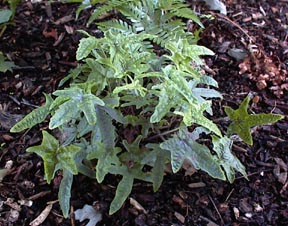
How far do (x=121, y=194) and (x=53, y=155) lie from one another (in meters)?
0.23

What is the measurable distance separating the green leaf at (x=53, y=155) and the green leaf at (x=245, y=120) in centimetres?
46

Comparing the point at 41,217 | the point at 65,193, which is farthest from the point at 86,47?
the point at 41,217

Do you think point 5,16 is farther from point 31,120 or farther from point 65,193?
point 65,193

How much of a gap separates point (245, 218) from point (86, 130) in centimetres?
55

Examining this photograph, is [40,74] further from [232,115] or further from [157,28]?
[232,115]

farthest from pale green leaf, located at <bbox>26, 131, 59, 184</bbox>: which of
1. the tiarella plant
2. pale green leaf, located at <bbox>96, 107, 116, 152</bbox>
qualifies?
pale green leaf, located at <bbox>96, 107, 116, 152</bbox>

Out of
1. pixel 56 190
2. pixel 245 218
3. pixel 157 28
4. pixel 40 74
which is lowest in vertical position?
pixel 245 218

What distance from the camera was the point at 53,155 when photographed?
143 centimetres

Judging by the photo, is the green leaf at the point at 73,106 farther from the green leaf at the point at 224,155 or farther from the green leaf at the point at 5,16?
the green leaf at the point at 5,16

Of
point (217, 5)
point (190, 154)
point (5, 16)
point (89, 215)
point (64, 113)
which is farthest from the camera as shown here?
point (217, 5)

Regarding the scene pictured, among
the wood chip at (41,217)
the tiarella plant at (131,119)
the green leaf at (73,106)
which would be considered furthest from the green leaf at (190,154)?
the wood chip at (41,217)

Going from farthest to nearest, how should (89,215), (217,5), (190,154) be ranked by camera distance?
1. (217,5)
2. (89,215)
3. (190,154)

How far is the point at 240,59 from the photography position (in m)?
2.09

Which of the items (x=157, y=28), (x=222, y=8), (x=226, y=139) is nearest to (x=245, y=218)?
(x=226, y=139)
